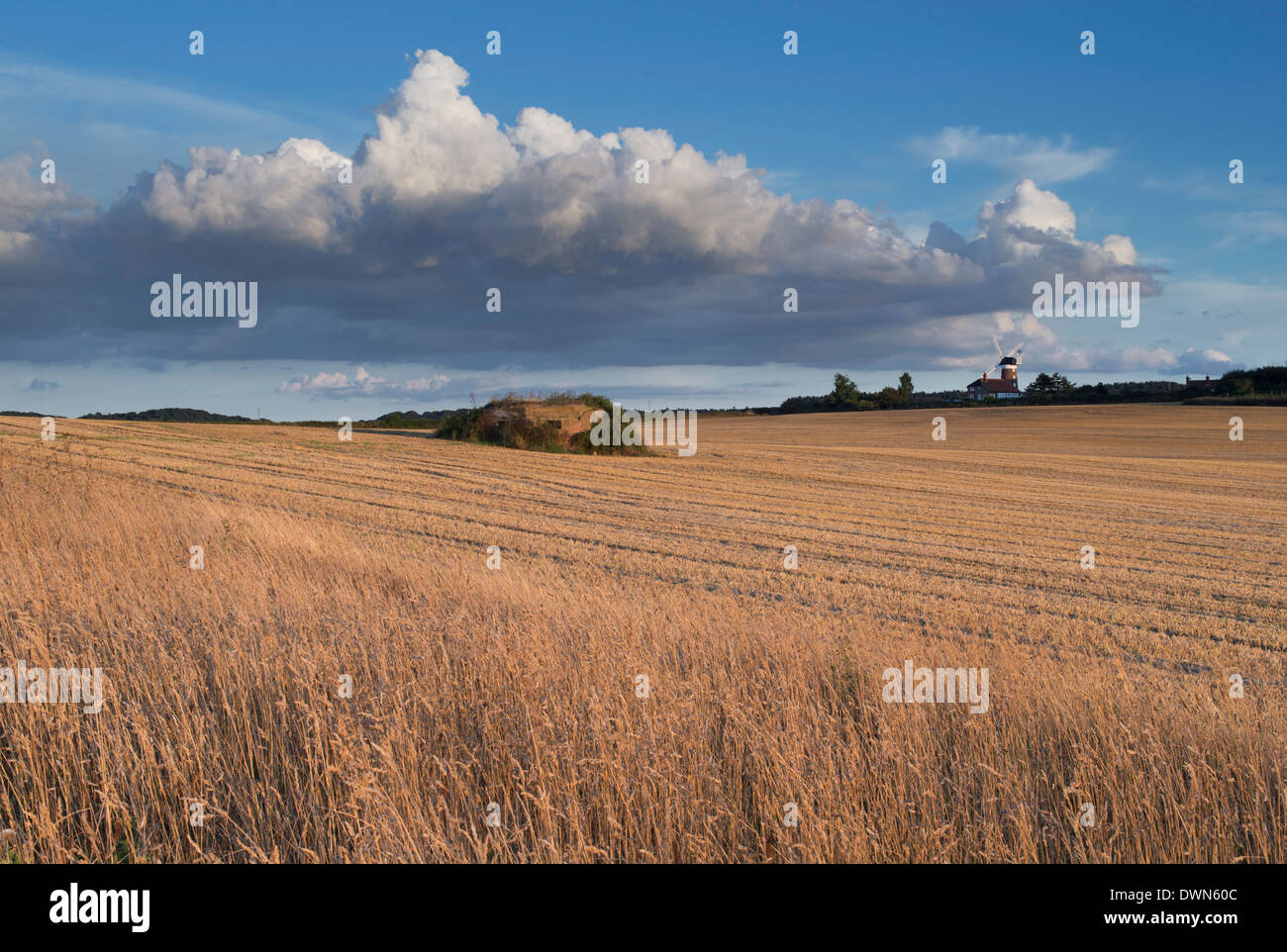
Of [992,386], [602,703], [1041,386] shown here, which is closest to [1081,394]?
[1041,386]

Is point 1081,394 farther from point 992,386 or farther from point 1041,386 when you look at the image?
point 992,386

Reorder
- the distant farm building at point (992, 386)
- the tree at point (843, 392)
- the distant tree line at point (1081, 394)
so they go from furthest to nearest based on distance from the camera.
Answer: the distant farm building at point (992, 386) → the tree at point (843, 392) → the distant tree line at point (1081, 394)

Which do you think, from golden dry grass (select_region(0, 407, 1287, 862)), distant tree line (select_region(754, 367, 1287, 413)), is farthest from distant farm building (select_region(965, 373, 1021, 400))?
golden dry grass (select_region(0, 407, 1287, 862))

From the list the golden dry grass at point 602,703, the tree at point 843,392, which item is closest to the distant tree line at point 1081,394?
the tree at point 843,392

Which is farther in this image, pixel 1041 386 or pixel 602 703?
pixel 1041 386

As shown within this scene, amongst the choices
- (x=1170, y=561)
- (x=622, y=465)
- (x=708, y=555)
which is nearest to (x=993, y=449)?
(x=622, y=465)

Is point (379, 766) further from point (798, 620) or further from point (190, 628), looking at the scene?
point (798, 620)

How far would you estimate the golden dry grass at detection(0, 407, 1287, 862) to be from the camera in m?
3.98

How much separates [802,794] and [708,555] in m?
10.5

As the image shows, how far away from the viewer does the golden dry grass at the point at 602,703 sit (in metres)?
3.98

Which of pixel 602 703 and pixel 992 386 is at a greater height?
pixel 992 386

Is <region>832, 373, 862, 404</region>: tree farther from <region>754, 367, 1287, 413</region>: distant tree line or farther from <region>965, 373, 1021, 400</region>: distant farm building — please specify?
<region>965, 373, 1021, 400</region>: distant farm building

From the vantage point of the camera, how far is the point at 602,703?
4.99 metres

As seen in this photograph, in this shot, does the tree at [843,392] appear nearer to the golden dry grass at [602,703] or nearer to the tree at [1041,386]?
the tree at [1041,386]
